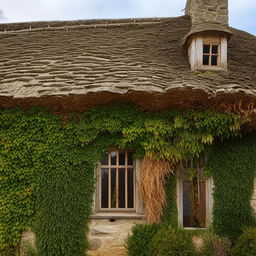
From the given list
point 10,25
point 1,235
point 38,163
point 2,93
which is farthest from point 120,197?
point 10,25

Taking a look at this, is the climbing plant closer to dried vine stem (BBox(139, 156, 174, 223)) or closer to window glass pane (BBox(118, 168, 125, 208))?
dried vine stem (BBox(139, 156, 174, 223))

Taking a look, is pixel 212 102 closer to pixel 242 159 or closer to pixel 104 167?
pixel 242 159

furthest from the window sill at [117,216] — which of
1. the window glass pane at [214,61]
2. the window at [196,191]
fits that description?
the window glass pane at [214,61]

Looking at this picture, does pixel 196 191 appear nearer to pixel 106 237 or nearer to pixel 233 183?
pixel 233 183

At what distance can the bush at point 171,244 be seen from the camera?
627 centimetres

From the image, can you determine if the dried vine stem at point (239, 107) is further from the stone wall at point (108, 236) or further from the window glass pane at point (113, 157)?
the stone wall at point (108, 236)

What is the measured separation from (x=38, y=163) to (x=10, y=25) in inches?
293

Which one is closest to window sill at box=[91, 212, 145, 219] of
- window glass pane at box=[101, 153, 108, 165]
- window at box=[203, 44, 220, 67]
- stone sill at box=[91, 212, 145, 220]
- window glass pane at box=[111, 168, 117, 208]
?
stone sill at box=[91, 212, 145, 220]

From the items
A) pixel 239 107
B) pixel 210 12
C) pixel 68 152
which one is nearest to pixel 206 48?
pixel 210 12

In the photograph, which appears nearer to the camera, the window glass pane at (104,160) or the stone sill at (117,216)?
the stone sill at (117,216)

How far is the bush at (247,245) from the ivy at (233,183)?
82 cm

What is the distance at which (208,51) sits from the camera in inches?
353

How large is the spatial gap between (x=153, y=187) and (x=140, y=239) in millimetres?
1112

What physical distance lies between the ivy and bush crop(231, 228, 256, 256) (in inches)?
32.1
